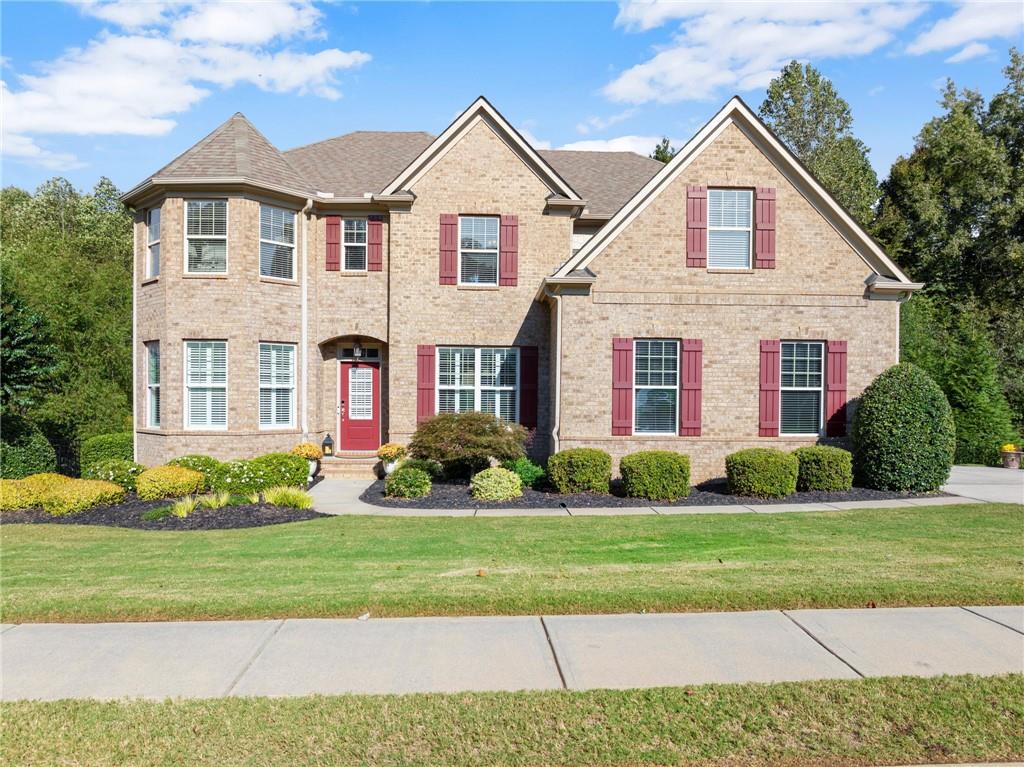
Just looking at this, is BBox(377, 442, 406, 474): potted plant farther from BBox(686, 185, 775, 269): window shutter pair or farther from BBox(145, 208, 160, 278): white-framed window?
BBox(686, 185, 775, 269): window shutter pair

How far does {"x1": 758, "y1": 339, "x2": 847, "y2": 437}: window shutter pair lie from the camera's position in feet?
51.0

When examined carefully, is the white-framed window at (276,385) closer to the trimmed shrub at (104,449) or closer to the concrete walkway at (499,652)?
the trimmed shrub at (104,449)

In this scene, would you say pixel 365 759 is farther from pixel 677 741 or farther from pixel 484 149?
pixel 484 149

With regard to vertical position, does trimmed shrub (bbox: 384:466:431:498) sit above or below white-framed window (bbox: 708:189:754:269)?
below

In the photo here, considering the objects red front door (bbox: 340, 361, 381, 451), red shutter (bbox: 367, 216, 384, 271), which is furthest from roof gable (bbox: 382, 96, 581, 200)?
red front door (bbox: 340, 361, 381, 451)

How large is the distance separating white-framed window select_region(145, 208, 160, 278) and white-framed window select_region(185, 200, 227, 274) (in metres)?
0.99

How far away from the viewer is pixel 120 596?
7258 millimetres

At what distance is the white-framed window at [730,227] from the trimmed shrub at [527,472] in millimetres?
5779

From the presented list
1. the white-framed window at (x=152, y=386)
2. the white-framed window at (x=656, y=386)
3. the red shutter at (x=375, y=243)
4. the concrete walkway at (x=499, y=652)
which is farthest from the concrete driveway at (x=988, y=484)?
the white-framed window at (x=152, y=386)

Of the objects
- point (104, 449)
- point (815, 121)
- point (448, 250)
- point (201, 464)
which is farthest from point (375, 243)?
point (815, 121)

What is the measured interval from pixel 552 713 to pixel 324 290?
1511 cm

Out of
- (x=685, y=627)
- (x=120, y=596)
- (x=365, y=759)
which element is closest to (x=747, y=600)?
(x=685, y=627)

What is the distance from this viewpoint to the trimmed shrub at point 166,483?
13984mm

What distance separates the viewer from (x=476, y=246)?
1780cm
